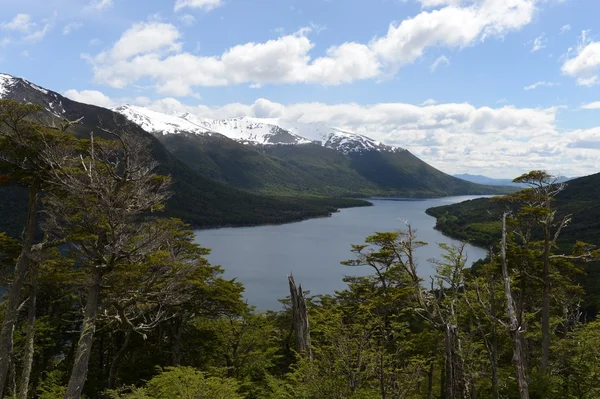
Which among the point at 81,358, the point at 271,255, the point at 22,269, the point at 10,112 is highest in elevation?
the point at 10,112

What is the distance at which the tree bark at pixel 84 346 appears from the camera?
16672 millimetres

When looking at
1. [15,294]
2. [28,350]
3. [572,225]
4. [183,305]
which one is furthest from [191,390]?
[572,225]

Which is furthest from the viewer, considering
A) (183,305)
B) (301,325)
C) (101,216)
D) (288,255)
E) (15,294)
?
(288,255)

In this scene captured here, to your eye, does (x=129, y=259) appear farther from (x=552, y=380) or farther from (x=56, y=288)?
(x=552, y=380)

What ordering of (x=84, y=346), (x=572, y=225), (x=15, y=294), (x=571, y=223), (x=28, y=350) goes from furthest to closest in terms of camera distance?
(x=571, y=223), (x=572, y=225), (x=28, y=350), (x=15, y=294), (x=84, y=346)

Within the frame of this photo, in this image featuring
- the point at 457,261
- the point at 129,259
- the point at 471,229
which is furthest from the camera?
the point at 471,229

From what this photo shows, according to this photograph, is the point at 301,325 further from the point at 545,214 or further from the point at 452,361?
the point at 545,214

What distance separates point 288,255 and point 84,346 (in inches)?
4117

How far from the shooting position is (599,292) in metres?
66.1

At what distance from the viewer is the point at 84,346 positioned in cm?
1688

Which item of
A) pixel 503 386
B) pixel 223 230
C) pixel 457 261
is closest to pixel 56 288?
pixel 457 261

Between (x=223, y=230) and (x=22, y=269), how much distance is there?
166 meters

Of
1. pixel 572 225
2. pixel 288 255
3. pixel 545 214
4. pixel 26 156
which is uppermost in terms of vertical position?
pixel 26 156

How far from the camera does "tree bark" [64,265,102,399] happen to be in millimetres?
16672
